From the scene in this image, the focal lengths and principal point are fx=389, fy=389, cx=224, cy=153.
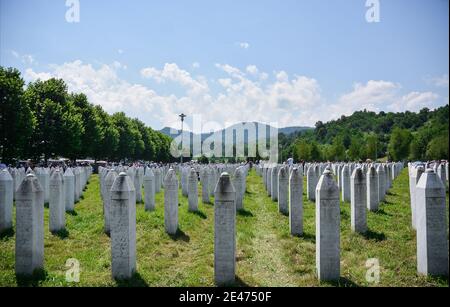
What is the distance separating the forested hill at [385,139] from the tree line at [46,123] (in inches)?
→ 1162

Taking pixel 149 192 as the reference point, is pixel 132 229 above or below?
below

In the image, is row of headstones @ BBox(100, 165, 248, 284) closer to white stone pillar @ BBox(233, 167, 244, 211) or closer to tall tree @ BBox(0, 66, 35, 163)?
white stone pillar @ BBox(233, 167, 244, 211)

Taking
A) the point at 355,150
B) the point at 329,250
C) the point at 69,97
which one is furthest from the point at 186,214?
the point at 355,150

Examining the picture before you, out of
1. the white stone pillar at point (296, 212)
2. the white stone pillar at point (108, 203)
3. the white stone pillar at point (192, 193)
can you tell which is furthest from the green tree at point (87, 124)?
the white stone pillar at point (296, 212)

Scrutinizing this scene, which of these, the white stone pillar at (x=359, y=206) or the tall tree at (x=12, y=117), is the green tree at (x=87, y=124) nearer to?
the tall tree at (x=12, y=117)

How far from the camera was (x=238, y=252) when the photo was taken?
37.6ft

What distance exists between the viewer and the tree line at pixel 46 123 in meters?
30.9

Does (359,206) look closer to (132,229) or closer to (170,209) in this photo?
(170,209)

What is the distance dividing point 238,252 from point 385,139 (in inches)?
4130

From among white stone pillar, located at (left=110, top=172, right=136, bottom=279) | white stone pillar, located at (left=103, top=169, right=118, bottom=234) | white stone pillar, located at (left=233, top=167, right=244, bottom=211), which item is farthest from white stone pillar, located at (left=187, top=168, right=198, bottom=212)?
white stone pillar, located at (left=110, top=172, right=136, bottom=279)

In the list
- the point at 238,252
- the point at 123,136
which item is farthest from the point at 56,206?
the point at 123,136

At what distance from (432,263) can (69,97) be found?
46.3 meters

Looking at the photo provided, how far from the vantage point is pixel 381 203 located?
748 inches
